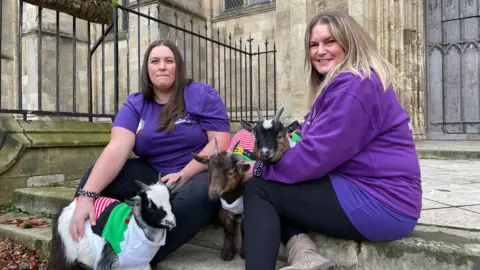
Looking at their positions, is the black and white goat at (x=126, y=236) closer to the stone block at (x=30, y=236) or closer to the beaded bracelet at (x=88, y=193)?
the beaded bracelet at (x=88, y=193)

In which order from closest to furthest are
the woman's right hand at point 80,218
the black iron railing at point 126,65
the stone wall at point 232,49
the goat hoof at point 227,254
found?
the woman's right hand at point 80,218 < the goat hoof at point 227,254 < the stone wall at point 232,49 < the black iron railing at point 126,65

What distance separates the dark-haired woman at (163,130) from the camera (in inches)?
105

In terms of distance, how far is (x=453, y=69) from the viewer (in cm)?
798

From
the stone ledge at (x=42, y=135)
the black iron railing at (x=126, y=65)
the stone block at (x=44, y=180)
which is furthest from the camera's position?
the black iron railing at (x=126, y=65)

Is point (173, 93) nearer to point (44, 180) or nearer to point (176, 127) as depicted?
point (176, 127)

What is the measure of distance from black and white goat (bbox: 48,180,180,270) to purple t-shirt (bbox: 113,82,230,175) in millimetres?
650

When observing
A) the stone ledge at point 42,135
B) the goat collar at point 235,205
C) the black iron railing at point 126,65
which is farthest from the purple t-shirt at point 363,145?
the black iron railing at point 126,65

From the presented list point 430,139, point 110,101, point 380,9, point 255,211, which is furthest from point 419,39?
point 110,101

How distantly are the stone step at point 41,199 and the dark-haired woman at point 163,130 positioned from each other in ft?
3.62

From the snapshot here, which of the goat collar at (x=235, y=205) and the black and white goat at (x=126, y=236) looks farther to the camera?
the goat collar at (x=235, y=205)

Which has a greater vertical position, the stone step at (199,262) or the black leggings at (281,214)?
the black leggings at (281,214)

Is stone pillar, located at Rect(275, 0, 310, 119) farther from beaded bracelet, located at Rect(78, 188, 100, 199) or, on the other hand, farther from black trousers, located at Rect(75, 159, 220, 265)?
beaded bracelet, located at Rect(78, 188, 100, 199)

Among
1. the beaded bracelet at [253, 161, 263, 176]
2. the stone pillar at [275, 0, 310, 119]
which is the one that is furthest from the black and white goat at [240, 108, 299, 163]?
the stone pillar at [275, 0, 310, 119]

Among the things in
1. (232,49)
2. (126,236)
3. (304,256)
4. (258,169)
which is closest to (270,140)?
(258,169)
